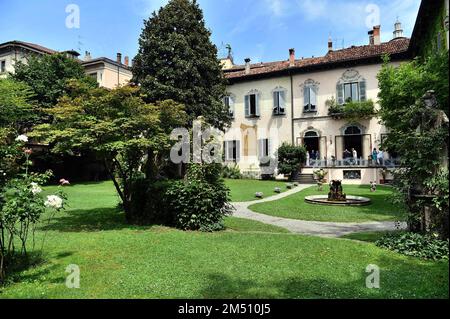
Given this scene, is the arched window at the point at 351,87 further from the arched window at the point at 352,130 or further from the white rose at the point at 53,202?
the white rose at the point at 53,202

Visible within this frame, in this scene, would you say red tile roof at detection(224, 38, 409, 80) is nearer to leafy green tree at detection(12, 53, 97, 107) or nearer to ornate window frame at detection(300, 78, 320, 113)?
ornate window frame at detection(300, 78, 320, 113)

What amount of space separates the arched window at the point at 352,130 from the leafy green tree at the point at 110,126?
19.8 meters

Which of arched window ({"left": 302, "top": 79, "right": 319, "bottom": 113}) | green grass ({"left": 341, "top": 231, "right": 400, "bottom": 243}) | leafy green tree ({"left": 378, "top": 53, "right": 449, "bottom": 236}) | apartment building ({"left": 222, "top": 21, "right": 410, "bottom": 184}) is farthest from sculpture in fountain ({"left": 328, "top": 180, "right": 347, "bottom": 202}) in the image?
arched window ({"left": 302, "top": 79, "right": 319, "bottom": 113})

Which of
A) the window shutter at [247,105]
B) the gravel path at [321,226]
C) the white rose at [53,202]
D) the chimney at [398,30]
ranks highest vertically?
the chimney at [398,30]

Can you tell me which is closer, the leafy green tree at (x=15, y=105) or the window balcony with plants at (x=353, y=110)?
the leafy green tree at (x=15, y=105)

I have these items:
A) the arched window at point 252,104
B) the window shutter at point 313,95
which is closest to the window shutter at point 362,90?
the window shutter at point 313,95

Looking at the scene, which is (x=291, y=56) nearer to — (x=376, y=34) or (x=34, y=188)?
(x=376, y=34)

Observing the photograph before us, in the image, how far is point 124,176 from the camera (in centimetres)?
1041

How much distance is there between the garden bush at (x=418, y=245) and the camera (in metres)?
6.09

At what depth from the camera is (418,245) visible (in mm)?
6496

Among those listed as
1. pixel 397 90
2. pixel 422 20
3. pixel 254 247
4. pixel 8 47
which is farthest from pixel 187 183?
pixel 8 47

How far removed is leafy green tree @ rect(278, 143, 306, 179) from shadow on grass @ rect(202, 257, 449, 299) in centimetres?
1998

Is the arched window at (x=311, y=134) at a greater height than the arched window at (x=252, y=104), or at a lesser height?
lesser
